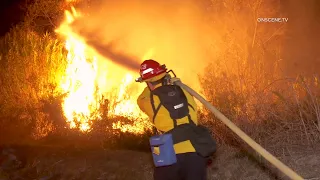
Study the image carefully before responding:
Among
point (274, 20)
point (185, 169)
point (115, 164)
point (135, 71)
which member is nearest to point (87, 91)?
point (135, 71)

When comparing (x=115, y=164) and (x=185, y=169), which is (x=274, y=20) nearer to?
(x=115, y=164)

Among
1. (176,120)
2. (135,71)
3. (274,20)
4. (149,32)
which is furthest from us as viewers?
(274,20)

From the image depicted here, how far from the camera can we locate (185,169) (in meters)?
4.33

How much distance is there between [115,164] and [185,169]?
3444 millimetres

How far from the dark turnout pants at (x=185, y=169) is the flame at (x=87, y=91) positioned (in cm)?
458

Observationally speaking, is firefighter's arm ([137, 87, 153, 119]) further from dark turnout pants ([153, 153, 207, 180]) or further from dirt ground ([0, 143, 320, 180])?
dirt ground ([0, 143, 320, 180])

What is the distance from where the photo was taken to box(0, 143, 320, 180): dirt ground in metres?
6.09

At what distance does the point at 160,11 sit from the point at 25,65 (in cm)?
524

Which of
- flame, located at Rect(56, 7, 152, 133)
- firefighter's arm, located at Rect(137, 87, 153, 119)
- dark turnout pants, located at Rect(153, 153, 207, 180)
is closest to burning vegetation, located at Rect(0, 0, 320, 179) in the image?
flame, located at Rect(56, 7, 152, 133)

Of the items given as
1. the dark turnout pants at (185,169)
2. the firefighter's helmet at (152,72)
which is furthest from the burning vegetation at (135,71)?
the firefighter's helmet at (152,72)

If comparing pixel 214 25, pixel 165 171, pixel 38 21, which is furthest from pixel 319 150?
pixel 38 21

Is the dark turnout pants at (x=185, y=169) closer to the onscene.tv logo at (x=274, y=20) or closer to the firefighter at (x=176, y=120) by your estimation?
the firefighter at (x=176, y=120)

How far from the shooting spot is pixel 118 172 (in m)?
7.37

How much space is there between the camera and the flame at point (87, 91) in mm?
9562
